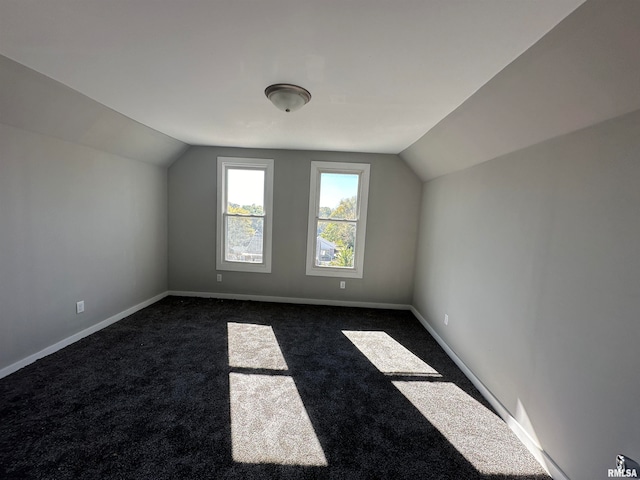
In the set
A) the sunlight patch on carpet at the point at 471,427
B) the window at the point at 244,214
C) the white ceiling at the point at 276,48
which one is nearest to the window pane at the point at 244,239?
the window at the point at 244,214

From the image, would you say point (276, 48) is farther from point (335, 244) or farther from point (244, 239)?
point (244, 239)

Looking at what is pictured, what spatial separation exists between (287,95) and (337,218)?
2.47 meters

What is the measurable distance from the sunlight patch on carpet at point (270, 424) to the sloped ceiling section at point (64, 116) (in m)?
2.70

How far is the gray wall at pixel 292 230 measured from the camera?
4230mm

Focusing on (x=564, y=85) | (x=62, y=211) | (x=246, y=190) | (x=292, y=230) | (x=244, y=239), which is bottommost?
(x=244, y=239)

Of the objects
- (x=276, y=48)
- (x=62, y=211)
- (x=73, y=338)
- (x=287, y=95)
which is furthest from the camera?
(x=73, y=338)

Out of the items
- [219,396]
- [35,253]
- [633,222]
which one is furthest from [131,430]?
[633,222]

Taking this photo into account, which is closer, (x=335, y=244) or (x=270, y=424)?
(x=270, y=424)

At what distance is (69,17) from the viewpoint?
4.40ft

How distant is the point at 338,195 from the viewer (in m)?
4.32

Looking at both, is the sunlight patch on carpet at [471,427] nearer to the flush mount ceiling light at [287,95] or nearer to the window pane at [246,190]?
the flush mount ceiling light at [287,95]

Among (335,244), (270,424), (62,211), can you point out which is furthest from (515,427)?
(62,211)

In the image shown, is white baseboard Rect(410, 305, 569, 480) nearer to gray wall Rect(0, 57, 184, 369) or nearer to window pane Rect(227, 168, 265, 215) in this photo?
window pane Rect(227, 168, 265, 215)

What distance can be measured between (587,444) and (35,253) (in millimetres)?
4206
